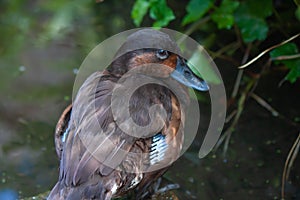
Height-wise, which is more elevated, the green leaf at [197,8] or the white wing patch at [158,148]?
the white wing patch at [158,148]

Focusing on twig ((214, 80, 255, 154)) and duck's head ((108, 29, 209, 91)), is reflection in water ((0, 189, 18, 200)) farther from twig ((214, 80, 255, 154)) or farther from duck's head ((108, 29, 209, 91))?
twig ((214, 80, 255, 154))

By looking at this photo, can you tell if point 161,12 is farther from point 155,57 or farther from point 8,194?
point 8,194

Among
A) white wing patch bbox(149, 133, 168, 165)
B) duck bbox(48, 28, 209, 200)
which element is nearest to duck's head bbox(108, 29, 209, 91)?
duck bbox(48, 28, 209, 200)

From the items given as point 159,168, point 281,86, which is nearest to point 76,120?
point 159,168

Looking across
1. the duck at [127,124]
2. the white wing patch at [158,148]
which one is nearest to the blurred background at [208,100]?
the duck at [127,124]

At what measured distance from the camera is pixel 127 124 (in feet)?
11.6

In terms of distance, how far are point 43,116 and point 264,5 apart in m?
1.88

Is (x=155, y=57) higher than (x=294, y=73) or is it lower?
higher

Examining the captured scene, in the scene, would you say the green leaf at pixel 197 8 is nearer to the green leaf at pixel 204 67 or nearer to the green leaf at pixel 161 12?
the green leaf at pixel 161 12

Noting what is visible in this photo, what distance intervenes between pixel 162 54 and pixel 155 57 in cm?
4

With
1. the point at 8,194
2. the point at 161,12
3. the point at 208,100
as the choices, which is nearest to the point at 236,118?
the point at 208,100

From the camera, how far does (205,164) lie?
4906mm

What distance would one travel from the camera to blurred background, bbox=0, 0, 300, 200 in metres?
4.70

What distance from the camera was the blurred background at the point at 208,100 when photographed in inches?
185
